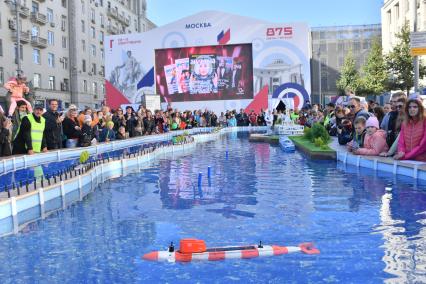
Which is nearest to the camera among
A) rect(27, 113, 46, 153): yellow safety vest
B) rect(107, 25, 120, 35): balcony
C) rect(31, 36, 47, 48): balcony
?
rect(27, 113, 46, 153): yellow safety vest

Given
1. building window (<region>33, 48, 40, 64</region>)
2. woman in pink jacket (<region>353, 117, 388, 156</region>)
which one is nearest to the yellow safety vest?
woman in pink jacket (<region>353, 117, 388, 156</region>)

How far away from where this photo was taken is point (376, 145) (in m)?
9.50

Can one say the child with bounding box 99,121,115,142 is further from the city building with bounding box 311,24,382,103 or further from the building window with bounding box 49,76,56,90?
the city building with bounding box 311,24,382,103

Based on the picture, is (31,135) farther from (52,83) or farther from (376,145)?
(52,83)

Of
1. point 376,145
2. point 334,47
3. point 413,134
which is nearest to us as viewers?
point 413,134

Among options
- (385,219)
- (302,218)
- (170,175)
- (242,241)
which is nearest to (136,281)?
(242,241)

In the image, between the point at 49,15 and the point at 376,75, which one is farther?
the point at 49,15

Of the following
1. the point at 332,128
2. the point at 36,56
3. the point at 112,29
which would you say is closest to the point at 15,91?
the point at 332,128

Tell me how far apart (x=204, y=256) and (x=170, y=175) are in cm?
542

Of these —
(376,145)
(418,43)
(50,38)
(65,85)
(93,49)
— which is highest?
(93,49)

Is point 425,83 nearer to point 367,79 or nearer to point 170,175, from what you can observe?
point 367,79

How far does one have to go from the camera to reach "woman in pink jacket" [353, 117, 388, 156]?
9.40 m

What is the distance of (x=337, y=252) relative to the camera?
13.4 ft

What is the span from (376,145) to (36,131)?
23.3 feet
